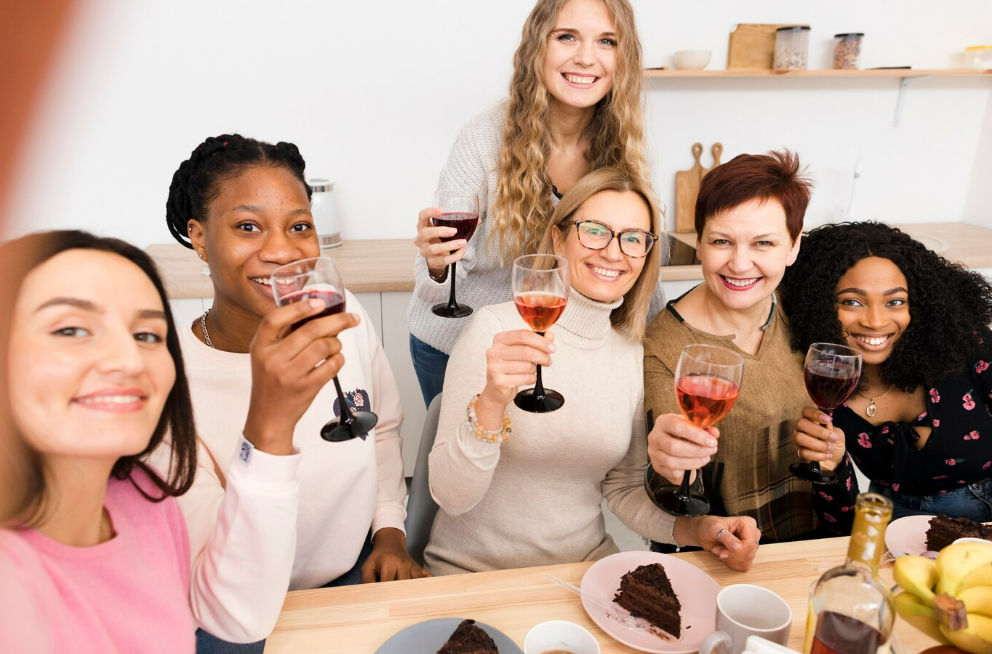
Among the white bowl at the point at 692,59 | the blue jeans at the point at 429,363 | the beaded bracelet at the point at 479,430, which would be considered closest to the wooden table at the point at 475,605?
the beaded bracelet at the point at 479,430

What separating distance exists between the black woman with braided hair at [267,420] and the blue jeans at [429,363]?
2.02 feet

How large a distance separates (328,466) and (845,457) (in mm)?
1130

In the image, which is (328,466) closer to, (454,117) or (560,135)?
(560,135)

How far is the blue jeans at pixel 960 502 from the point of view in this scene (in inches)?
66.4

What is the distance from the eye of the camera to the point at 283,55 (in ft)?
9.41

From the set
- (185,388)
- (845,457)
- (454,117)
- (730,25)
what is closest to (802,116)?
(730,25)

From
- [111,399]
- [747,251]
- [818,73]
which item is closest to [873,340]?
[747,251]

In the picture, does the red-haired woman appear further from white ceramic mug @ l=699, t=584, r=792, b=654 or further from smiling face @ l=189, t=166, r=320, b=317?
smiling face @ l=189, t=166, r=320, b=317

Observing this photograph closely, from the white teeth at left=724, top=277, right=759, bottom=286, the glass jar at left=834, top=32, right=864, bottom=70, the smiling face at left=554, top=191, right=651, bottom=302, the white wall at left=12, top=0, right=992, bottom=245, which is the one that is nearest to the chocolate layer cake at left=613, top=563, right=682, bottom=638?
the smiling face at left=554, top=191, right=651, bottom=302

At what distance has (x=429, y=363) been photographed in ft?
7.25

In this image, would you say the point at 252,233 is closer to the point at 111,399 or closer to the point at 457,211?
the point at 457,211

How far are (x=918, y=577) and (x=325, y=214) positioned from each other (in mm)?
2581

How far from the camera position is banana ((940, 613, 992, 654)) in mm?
743

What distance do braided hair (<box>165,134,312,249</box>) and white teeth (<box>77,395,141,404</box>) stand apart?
26.0 inches
